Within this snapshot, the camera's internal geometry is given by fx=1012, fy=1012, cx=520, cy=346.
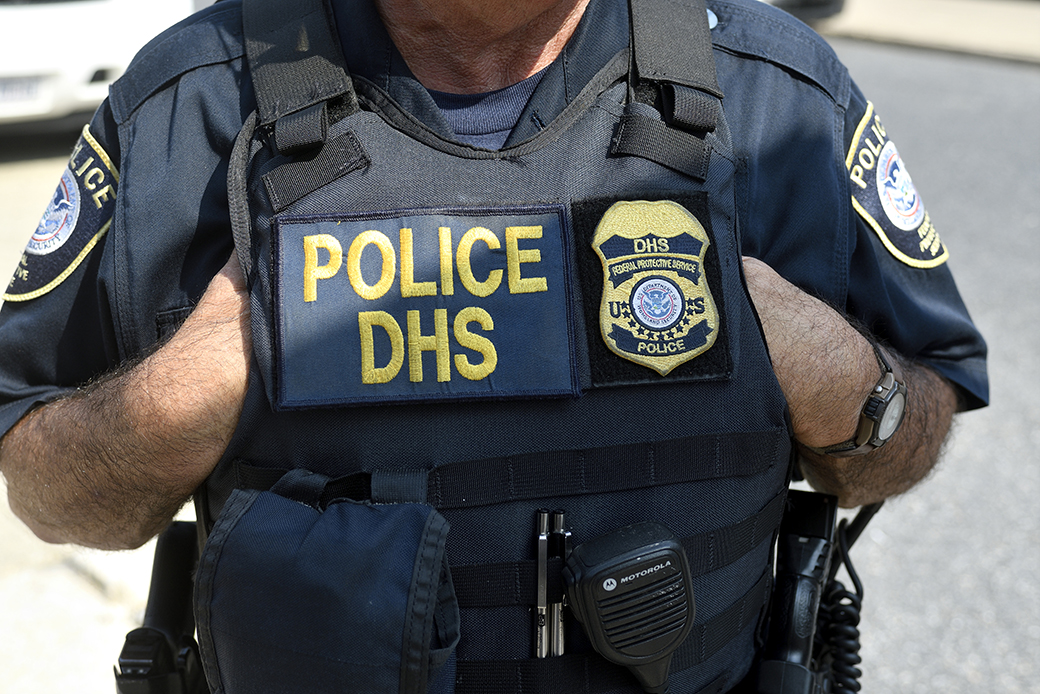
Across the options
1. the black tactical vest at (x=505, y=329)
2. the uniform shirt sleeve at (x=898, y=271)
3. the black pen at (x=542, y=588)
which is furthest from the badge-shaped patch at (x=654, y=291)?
the uniform shirt sleeve at (x=898, y=271)

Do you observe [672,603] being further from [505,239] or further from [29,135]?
[29,135]

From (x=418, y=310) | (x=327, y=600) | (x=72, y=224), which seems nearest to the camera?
(x=327, y=600)

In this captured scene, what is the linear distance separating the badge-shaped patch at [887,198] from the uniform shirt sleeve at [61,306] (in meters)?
1.10

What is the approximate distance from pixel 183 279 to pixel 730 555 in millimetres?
854

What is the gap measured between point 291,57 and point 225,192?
0.21 meters

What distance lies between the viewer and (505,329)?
50.3 inches

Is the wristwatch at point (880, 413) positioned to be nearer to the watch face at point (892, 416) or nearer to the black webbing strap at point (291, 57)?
the watch face at point (892, 416)

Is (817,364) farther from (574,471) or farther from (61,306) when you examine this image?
(61,306)

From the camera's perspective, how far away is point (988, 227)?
549cm

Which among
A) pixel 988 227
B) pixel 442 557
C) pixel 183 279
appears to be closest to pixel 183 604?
pixel 183 279

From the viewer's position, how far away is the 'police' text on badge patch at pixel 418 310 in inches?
49.7

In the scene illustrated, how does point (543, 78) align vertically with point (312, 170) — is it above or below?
above

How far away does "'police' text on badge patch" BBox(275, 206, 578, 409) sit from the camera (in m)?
1.26

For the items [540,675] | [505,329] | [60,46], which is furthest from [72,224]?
[60,46]
